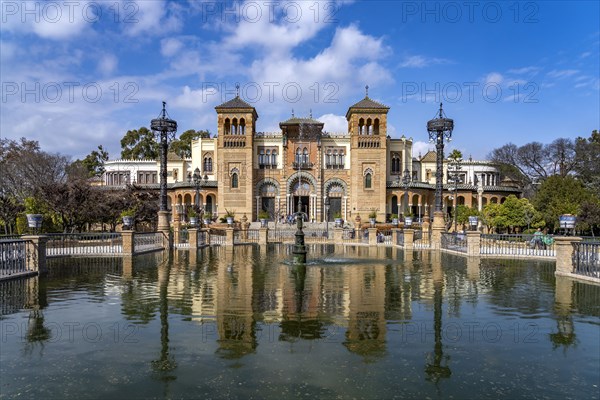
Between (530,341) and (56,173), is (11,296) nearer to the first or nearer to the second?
(530,341)

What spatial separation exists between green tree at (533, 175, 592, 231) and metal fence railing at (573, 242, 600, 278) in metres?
28.7

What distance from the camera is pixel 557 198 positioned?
4062 centimetres

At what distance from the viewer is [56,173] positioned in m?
49.9

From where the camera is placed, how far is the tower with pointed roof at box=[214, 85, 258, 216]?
55.1 meters

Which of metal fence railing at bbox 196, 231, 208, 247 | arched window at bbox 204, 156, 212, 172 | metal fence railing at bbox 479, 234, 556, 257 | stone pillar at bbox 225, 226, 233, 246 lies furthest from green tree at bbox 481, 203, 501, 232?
arched window at bbox 204, 156, 212, 172

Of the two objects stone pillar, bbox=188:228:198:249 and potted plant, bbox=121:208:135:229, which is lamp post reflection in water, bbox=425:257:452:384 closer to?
potted plant, bbox=121:208:135:229

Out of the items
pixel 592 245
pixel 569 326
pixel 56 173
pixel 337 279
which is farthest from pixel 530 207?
pixel 56 173

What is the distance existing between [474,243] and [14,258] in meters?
17.3

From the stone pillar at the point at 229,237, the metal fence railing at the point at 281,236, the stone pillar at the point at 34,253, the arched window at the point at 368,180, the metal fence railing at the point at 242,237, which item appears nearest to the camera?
the stone pillar at the point at 34,253

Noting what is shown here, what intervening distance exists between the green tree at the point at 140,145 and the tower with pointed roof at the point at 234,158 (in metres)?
23.0

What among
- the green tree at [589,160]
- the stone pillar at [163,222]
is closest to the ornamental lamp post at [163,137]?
the stone pillar at [163,222]

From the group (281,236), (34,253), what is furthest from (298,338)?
(281,236)

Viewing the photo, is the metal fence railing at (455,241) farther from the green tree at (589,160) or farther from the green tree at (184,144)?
the green tree at (184,144)

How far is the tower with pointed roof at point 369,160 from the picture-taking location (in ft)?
181
